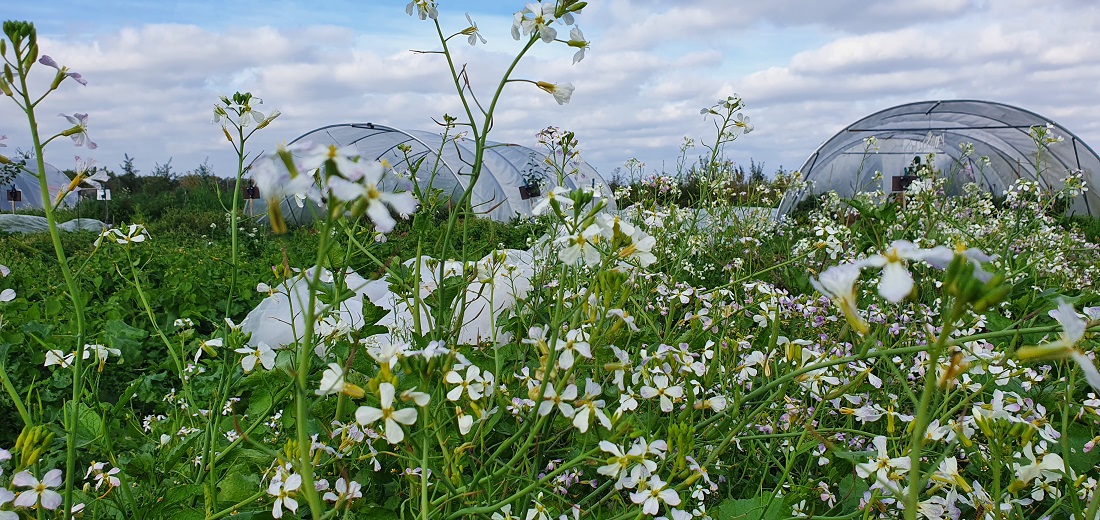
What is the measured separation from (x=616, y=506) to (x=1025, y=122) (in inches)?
476

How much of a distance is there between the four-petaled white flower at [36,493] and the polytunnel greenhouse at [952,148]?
11.2m

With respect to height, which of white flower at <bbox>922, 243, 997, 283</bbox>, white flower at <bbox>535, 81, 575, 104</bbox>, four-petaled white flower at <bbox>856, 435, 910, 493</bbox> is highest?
white flower at <bbox>535, 81, 575, 104</bbox>

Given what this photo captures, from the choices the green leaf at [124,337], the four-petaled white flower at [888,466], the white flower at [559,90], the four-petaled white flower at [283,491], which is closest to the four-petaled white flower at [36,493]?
the four-petaled white flower at [283,491]

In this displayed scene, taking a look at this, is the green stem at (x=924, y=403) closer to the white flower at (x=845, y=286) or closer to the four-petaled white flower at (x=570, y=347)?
the white flower at (x=845, y=286)

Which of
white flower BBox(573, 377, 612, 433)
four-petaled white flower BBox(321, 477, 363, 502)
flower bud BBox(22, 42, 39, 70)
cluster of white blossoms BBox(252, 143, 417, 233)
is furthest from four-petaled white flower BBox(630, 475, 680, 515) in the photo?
flower bud BBox(22, 42, 39, 70)

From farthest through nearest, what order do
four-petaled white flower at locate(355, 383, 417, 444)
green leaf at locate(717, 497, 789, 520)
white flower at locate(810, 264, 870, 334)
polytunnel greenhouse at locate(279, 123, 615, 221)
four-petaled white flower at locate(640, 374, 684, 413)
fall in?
polytunnel greenhouse at locate(279, 123, 615, 221) → green leaf at locate(717, 497, 789, 520) → four-petaled white flower at locate(640, 374, 684, 413) → four-petaled white flower at locate(355, 383, 417, 444) → white flower at locate(810, 264, 870, 334)

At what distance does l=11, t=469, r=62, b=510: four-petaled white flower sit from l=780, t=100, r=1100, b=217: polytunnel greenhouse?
440 inches

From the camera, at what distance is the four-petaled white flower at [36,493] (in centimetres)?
103

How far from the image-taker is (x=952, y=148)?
496 inches

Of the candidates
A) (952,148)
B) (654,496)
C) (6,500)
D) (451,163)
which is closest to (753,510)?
(654,496)

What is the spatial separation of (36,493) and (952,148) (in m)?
13.9

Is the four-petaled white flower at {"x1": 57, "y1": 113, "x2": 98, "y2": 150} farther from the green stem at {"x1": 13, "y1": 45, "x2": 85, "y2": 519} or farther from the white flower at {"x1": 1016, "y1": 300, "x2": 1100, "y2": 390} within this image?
the white flower at {"x1": 1016, "y1": 300, "x2": 1100, "y2": 390}

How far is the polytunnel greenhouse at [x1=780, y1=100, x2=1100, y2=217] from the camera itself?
1126cm

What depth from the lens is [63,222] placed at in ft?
40.5
